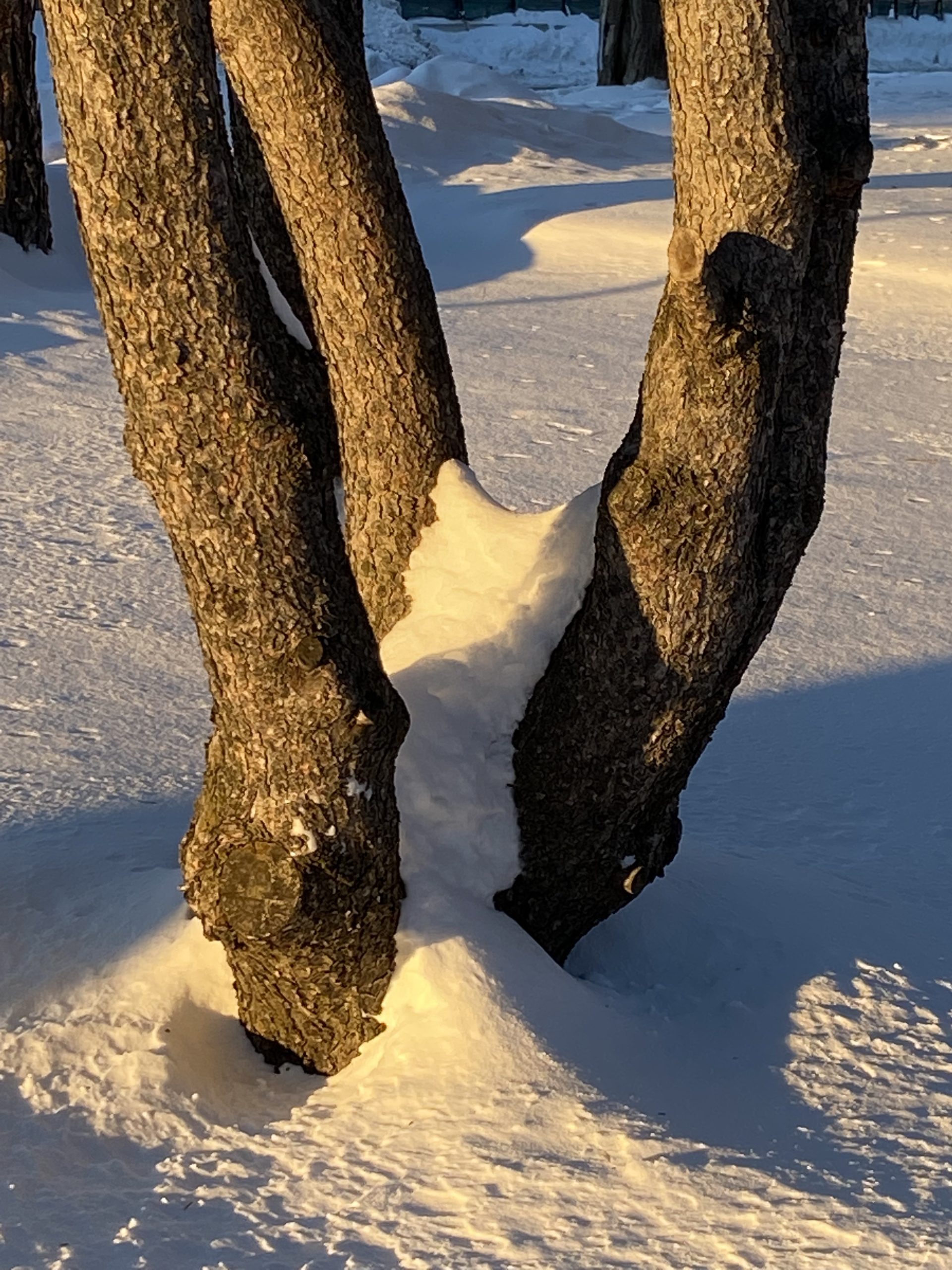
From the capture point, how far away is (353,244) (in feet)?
9.33

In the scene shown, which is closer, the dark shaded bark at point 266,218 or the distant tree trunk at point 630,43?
the dark shaded bark at point 266,218

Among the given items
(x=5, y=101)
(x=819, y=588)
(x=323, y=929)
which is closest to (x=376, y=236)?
(x=323, y=929)

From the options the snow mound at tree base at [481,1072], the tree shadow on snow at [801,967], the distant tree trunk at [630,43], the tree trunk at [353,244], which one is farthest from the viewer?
the distant tree trunk at [630,43]

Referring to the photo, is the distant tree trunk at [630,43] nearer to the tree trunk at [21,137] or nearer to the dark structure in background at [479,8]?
the dark structure in background at [479,8]

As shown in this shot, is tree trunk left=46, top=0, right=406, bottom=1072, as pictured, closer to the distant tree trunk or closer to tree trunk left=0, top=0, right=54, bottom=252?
tree trunk left=0, top=0, right=54, bottom=252

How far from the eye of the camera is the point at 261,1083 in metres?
2.76

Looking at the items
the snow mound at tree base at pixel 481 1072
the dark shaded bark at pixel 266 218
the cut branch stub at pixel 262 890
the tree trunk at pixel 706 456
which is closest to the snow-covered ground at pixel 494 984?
the snow mound at tree base at pixel 481 1072

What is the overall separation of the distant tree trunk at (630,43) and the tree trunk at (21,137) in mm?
12687

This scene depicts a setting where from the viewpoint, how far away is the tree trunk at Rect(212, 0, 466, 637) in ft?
9.17

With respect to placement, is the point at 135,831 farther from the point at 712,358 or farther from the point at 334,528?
the point at 712,358

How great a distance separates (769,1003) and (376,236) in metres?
1.58

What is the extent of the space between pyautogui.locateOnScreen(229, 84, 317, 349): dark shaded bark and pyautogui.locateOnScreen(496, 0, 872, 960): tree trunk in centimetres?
83

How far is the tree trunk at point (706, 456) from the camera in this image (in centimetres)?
244

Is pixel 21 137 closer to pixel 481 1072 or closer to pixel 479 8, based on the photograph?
pixel 481 1072
